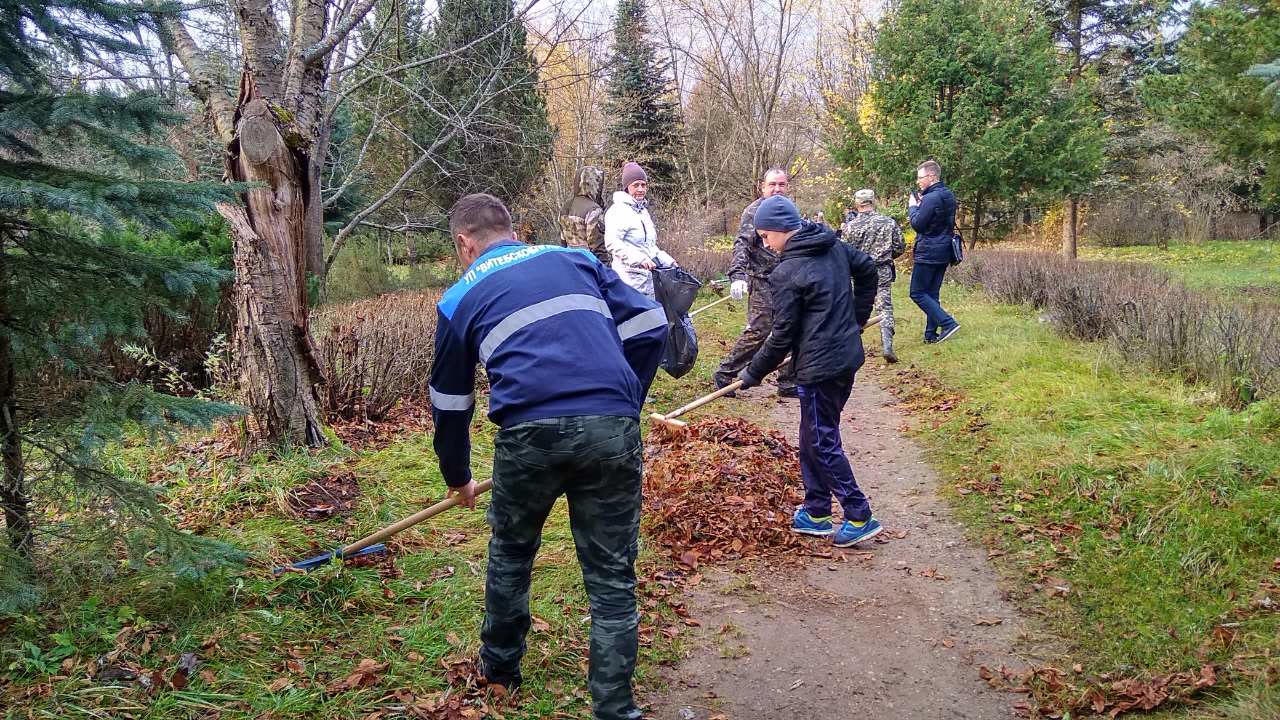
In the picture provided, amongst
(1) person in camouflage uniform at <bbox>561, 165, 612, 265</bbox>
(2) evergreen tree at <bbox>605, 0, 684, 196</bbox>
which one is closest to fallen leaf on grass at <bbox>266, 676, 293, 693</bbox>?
(1) person in camouflage uniform at <bbox>561, 165, 612, 265</bbox>

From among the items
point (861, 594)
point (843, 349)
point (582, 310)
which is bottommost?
point (861, 594)

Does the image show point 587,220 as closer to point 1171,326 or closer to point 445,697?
point 1171,326

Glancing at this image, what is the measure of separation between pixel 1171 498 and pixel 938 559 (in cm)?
133

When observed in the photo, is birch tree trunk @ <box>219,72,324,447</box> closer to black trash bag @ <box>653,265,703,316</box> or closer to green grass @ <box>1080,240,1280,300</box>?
black trash bag @ <box>653,265,703,316</box>

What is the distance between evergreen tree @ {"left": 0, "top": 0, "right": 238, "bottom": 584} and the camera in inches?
124

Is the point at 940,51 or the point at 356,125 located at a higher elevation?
the point at 940,51

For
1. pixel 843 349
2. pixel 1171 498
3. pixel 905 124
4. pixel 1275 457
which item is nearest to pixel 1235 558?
pixel 1171 498

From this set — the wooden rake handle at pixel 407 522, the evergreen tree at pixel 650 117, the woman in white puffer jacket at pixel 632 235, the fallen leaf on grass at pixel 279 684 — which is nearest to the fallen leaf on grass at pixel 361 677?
the fallen leaf on grass at pixel 279 684

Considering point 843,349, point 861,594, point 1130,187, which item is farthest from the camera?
point 1130,187

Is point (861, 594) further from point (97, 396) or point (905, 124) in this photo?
point (905, 124)

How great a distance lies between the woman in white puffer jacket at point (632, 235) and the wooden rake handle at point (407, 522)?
4.07 metres

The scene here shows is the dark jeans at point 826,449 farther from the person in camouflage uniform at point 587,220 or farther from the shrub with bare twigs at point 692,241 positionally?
the shrub with bare twigs at point 692,241

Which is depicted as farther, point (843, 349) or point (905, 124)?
point (905, 124)

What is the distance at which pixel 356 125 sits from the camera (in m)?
16.3
